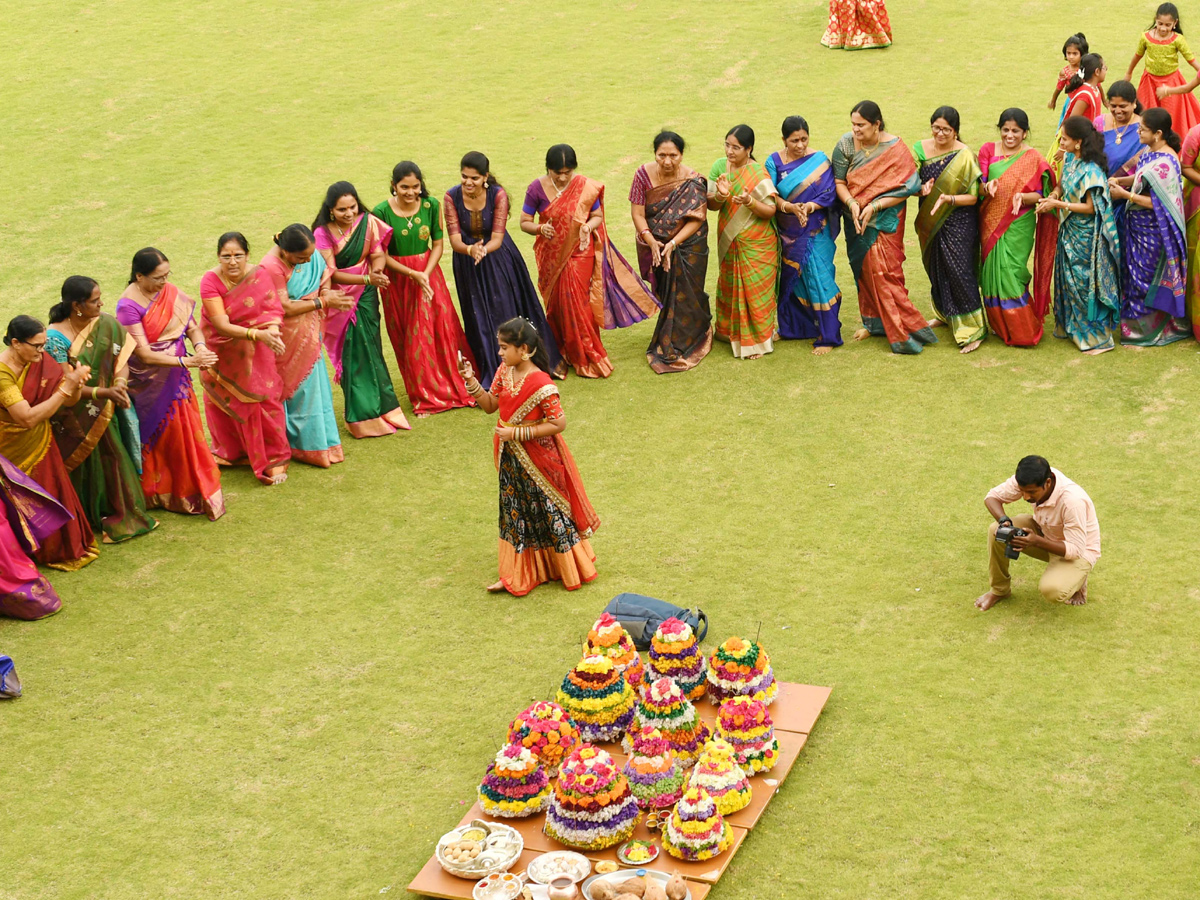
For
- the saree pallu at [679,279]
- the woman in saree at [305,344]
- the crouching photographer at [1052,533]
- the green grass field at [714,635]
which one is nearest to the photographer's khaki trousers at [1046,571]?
the crouching photographer at [1052,533]

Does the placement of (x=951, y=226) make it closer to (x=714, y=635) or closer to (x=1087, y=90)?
(x=1087, y=90)

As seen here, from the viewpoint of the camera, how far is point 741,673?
18.4 ft

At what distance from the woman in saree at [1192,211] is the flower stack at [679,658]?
4.94 metres

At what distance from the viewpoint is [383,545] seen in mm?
7348

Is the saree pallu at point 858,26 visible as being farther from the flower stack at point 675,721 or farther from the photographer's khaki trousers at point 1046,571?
the flower stack at point 675,721

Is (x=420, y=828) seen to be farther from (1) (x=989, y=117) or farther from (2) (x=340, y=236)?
(1) (x=989, y=117)

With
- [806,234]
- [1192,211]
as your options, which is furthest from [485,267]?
[1192,211]

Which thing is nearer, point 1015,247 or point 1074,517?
point 1074,517

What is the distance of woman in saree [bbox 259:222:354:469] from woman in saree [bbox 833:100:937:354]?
3.46m

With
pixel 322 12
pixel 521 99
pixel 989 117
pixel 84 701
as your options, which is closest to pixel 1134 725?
pixel 84 701

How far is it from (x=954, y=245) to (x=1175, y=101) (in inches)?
170

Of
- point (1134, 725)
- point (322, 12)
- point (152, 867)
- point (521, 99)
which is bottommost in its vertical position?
point (1134, 725)

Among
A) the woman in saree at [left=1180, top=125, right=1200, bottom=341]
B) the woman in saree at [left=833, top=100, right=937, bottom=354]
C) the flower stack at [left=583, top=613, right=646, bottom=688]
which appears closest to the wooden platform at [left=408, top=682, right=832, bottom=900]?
the flower stack at [left=583, top=613, right=646, bottom=688]

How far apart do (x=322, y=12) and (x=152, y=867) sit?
49.2 ft
